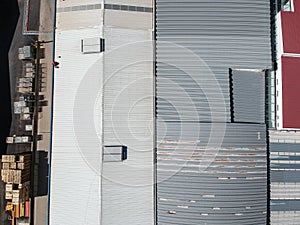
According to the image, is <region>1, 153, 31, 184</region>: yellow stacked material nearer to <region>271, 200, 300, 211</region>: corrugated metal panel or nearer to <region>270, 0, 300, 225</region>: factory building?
<region>270, 0, 300, 225</region>: factory building

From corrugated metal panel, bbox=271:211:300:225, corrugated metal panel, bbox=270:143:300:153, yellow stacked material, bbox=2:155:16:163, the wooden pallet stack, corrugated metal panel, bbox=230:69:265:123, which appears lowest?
corrugated metal panel, bbox=271:211:300:225

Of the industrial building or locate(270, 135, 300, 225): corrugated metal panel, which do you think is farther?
Result: locate(270, 135, 300, 225): corrugated metal panel

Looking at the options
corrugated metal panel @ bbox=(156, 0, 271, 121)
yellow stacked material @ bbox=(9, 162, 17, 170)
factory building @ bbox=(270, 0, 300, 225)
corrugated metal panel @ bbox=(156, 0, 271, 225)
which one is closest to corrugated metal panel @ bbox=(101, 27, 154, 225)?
corrugated metal panel @ bbox=(156, 0, 271, 225)

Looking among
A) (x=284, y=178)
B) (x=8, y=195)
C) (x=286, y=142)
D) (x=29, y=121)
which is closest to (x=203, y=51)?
(x=286, y=142)

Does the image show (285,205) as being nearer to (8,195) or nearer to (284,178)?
(284,178)

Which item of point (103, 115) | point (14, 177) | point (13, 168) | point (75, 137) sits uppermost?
point (103, 115)

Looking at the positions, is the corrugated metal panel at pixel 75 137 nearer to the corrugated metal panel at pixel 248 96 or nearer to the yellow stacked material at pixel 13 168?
the yellow stacked material at pixel 13 168
